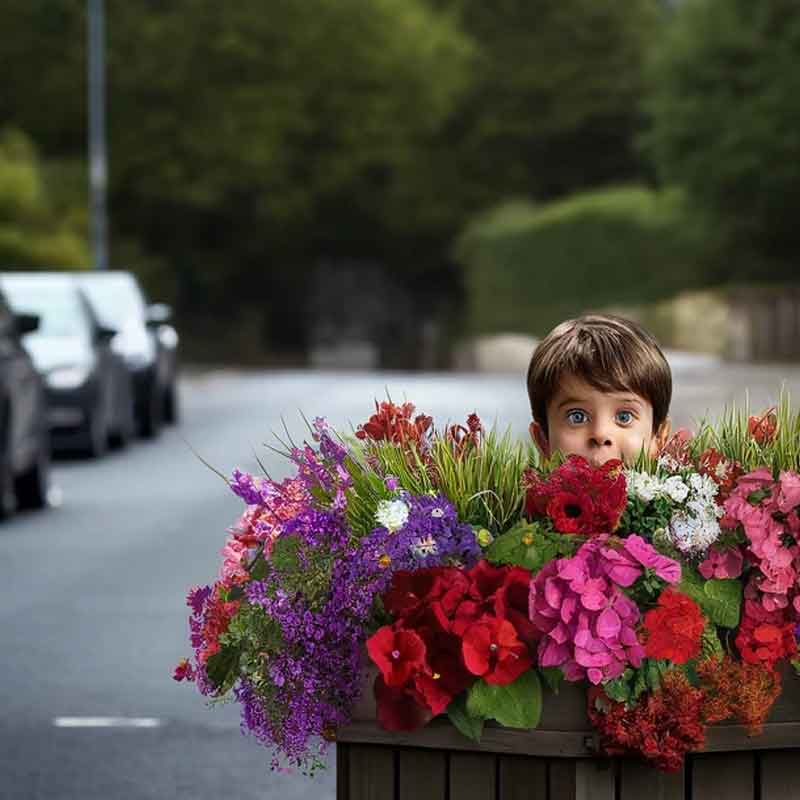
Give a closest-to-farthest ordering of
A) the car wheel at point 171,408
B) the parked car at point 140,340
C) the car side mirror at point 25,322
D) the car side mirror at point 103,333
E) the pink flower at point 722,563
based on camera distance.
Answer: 1. the pink flower at point 722,563
2. the car side mirror at point 25,322
3. the car side mirror at point 103,333
4. the parked car at point 140,340
5. the car wheel at point 171,408

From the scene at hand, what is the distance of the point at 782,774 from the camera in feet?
14.5

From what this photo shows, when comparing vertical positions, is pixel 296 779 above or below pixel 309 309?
below

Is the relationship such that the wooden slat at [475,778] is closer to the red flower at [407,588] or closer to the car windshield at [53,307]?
the red flower at [407,588]

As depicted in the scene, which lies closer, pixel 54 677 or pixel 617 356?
pixel 617 356

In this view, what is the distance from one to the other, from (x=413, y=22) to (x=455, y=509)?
68923mm

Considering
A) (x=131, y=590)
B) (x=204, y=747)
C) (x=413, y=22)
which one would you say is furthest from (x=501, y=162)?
(x=204, y=747)

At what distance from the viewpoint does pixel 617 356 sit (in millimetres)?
5023

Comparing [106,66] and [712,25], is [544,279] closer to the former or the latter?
[712,25]

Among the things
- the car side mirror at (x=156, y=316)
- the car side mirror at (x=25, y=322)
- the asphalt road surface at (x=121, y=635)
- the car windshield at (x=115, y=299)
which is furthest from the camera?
the car side mirror at (x=156, y=316)

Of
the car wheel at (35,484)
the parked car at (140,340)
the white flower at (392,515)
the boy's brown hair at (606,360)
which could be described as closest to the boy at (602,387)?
the boy's brown hair at (606,360)

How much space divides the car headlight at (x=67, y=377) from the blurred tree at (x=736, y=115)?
1180 inches

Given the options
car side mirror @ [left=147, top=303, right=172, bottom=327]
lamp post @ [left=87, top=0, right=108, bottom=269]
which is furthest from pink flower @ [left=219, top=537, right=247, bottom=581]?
lamp post @ [left=87, top=0, right=108, bottom=269]

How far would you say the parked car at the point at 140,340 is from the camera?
25234 mm

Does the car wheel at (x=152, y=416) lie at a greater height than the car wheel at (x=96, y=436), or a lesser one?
greater
